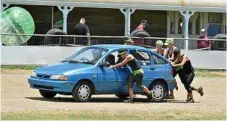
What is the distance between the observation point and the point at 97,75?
1709 centimetres

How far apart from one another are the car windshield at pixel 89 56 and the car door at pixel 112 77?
21cm

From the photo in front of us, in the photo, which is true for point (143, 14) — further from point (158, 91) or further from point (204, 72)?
point (158, 91)

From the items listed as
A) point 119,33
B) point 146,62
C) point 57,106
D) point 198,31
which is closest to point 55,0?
point 119,33

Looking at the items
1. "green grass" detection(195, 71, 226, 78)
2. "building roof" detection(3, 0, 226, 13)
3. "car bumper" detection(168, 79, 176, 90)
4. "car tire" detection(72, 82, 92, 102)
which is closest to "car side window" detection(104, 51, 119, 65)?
"car tire" detection(72, 82, 92, 102)

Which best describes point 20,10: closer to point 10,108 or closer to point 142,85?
point 142,85

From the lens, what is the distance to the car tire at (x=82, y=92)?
16.8 metres

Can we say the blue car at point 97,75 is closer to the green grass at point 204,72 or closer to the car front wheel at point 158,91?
the car front wheel at point 158,91

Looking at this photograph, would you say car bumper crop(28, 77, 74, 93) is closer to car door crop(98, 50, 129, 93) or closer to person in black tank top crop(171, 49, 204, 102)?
car door crop(98, 50, 129, 93)

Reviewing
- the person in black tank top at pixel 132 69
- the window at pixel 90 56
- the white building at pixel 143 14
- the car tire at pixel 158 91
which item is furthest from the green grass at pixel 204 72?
the person in black tank top at pixel 132 69

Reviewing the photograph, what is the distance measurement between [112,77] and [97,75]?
19.7 inches

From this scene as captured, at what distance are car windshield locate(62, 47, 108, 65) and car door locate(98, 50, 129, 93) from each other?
21 cm

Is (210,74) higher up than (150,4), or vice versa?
(150,4)

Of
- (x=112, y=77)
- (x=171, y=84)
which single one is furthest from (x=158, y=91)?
(x=112, y=77)

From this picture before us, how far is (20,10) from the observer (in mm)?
29172
